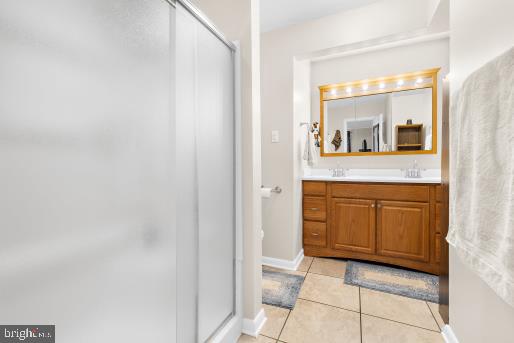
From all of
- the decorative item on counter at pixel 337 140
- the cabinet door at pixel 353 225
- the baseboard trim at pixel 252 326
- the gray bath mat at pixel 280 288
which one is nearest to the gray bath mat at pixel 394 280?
the cabinet door at pixel 353 225

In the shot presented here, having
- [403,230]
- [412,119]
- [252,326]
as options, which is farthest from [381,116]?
[252,326]

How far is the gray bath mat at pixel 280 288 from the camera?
1814mm

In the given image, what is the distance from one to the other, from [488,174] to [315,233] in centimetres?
188

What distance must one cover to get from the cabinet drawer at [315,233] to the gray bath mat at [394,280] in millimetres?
340

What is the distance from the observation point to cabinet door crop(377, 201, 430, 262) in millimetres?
2182

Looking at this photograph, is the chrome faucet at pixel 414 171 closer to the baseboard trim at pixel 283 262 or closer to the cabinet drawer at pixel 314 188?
the cabinet drawer at pixel 314 188

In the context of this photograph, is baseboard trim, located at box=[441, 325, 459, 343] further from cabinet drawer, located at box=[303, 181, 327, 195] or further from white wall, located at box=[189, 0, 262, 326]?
cabinet drawer, located at box=[303, 181, 327, 195]

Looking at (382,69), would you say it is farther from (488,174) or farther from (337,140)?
(488,174)

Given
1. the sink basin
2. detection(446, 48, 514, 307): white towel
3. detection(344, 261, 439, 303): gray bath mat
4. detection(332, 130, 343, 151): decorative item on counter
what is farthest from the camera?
detection(332, 130, 343, 151): decorative item on counter

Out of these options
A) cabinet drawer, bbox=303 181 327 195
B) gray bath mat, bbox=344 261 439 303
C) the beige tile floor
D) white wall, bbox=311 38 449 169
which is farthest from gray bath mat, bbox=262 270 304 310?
white wall, bbox=311 38 449 169

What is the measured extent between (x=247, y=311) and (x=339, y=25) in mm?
2531

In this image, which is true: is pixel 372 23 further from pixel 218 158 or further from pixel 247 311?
pixel 247 311

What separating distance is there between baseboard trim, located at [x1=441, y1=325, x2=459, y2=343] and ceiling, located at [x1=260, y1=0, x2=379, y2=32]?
2531mm

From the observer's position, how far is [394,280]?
2.11m
